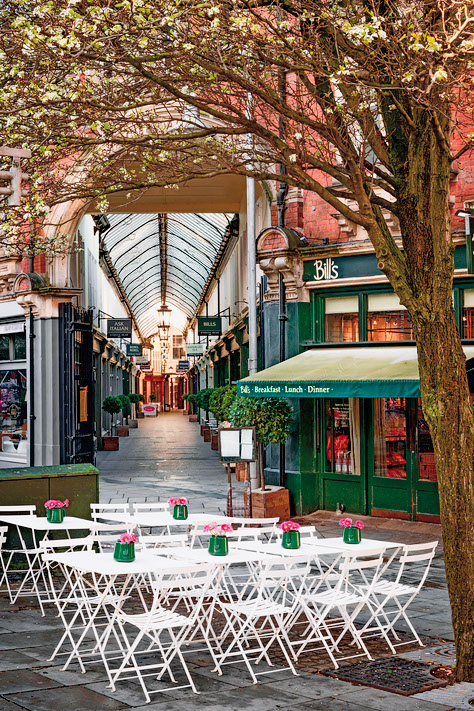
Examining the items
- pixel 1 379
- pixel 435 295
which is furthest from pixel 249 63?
pixel 1 379

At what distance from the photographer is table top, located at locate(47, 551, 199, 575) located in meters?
6.28

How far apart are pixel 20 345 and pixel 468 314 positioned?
10323 mm

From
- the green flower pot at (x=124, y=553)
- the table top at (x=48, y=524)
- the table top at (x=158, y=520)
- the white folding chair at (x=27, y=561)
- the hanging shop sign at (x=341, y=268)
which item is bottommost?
the white folding chair at (x=27, y=561)

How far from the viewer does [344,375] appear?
496 inches

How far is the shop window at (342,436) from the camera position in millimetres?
14016

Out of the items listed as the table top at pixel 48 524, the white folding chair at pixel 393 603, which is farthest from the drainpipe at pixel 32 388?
the white folding chair at pixel 393 603

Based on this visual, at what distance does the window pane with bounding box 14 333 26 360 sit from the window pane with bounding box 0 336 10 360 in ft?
1.09

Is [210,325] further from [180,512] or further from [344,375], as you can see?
[180,512]

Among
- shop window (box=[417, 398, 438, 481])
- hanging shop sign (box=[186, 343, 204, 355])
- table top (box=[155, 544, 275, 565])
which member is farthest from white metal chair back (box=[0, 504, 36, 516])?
hanging shop sign (box=[186, 343, 204, 355])

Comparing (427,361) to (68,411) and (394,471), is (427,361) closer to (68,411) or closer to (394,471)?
(394,471)

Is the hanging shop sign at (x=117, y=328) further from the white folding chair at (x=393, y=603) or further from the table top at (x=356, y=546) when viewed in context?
the table top at (x=356, y=546)

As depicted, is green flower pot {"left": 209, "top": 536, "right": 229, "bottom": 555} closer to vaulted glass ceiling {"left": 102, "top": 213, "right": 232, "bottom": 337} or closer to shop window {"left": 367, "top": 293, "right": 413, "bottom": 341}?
shop window {"left": 367, "top": 293, "right": 413, "bottom": 341}

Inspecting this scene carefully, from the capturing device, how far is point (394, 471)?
13539 mm

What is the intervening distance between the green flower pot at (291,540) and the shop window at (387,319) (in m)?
6.57
